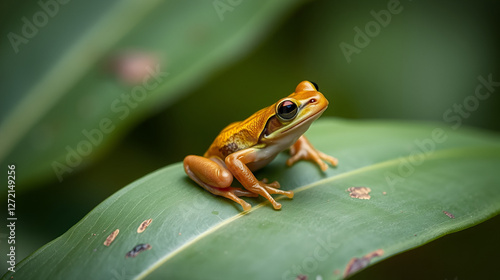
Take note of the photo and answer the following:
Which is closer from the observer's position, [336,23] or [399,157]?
[399,157]

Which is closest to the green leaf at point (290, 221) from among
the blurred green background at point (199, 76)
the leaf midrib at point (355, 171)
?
the leaf midrib at point (355, 171)

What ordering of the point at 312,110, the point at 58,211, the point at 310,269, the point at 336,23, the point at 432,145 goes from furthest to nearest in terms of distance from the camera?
1. the point at 336,23
2. the point at 58,211
3. the point at 432,145
4. the point at 312,110
5. the point at 310,269

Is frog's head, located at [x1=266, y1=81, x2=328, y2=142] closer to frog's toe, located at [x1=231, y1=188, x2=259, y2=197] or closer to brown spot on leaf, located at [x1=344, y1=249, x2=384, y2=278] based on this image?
frog's toe, located at [x1=231, y1=188, x2=259, y2=197]

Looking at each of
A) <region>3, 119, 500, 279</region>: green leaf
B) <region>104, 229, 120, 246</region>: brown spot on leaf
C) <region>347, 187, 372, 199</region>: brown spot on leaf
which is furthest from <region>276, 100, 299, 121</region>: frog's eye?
<region>104, 229, 120, 246</region>: brown spot on leaf

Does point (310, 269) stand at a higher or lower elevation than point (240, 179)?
lower

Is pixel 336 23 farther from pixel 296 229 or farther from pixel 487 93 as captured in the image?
pixel 296 229

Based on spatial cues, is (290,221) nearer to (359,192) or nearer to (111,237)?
(359,192)

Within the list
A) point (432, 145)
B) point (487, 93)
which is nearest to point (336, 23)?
point (487, 93)
